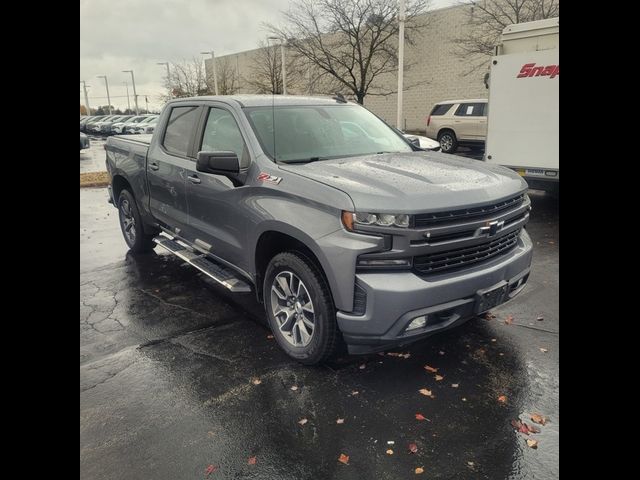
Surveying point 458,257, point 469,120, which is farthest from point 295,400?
point 469,120

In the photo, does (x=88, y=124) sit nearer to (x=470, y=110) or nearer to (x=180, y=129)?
(x=470, y=110)

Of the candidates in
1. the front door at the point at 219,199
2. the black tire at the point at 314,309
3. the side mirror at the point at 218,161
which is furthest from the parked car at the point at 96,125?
the black tire at the point at 314,309

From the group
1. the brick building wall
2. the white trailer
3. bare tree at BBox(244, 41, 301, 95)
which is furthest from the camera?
bare tree at BBox(244, 41, 301, 95)

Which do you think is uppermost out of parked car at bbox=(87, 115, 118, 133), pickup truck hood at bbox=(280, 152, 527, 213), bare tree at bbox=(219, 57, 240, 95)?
bare tree at bbox=(219, 57, 240, 95)

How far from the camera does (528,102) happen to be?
27.8 feet

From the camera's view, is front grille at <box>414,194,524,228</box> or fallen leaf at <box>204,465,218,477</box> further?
front grille at <box>414,194,524,228</box>

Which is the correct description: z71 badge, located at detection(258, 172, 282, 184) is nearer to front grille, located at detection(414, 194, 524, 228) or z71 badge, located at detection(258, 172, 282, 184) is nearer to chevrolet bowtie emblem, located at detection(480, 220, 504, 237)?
front grille, located at detection(414, 194, 524, 228)

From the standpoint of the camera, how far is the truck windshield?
12.7ft

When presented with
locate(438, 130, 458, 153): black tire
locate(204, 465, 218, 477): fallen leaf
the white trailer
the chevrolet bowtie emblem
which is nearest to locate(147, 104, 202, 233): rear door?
locate(204, 465, 218, 477): fallen leaf

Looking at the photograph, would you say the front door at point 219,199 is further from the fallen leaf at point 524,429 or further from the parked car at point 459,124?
the parked car at point 459,124

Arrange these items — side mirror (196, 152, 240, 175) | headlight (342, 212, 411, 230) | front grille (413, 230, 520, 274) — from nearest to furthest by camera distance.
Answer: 1. headlight (342, 212, 411, 230)
2. front grille (413, 230, 520, 274)
3. side mirror (196, 152, 240, 175)

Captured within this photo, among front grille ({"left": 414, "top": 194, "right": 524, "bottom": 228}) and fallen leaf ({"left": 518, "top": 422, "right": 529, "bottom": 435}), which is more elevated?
front grille ({"left": 414, "top": 194, "right": 524, "bottom": 228})

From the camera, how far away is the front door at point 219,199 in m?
3.92
